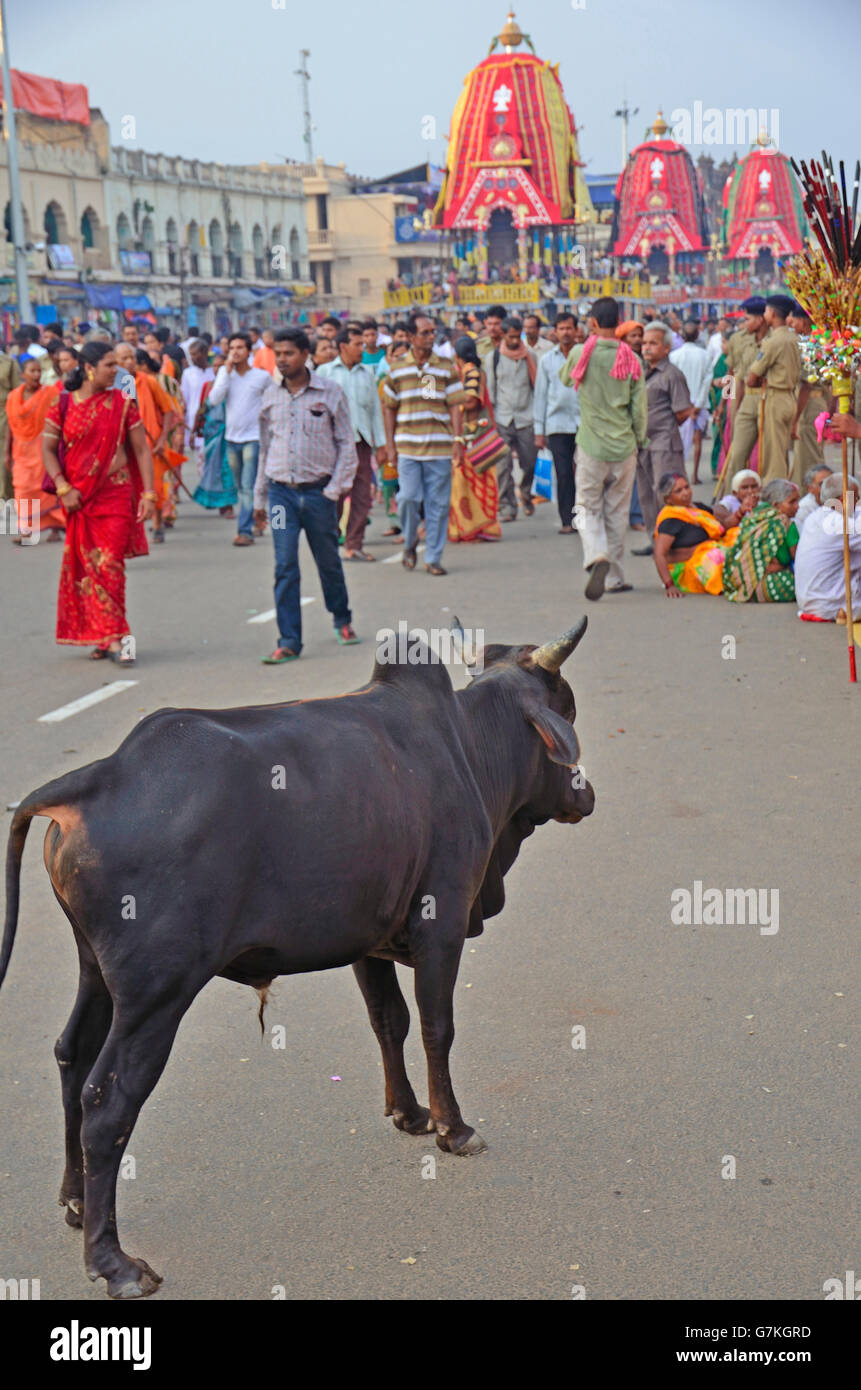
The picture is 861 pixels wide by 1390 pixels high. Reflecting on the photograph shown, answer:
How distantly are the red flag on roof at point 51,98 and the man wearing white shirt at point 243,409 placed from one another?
46662mm

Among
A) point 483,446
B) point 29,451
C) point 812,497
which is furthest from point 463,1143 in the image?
point 29,451

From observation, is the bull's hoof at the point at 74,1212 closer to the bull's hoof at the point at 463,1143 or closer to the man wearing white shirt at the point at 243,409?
the bull's hoof at the point at 463,1143

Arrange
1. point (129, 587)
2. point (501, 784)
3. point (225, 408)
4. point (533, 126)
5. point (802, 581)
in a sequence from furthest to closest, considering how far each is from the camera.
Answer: point (533, 126)
point (225, 408)
point (129, 587)
point (802, 581)
point (501, 784)

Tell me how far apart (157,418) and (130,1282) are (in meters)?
11.5

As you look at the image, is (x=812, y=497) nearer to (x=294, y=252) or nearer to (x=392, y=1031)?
(x=392, y=1031)

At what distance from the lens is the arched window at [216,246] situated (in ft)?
238

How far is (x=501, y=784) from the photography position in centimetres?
348

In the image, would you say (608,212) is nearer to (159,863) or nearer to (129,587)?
(129,587)

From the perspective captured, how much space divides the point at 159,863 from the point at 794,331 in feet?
33.7

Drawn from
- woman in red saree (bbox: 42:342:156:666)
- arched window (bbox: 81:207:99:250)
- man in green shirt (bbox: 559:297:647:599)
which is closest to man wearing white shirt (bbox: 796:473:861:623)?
man in green shirt (bbox: 559:297:647:599)

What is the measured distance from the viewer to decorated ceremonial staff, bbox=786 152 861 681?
24.2 feet

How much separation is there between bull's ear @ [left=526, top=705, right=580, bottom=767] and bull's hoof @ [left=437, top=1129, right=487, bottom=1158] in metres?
0.90

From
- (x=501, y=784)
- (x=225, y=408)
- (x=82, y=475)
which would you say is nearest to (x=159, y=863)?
(x=501, y=784)

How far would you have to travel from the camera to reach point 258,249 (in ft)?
254
